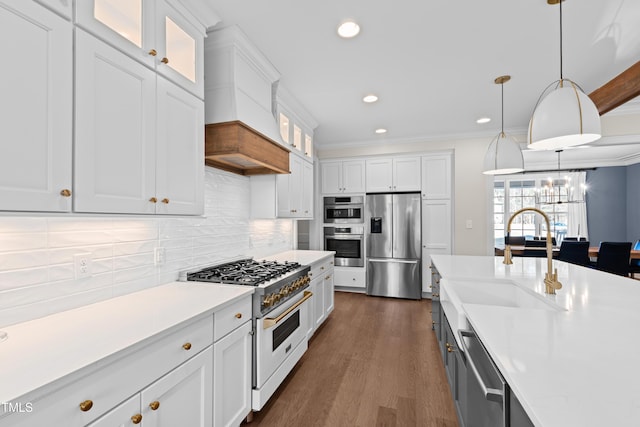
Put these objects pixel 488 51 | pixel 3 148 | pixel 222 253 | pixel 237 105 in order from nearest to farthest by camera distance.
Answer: pixel 3 148, pixel 237 105, pixel 488 51, pixel 222 253

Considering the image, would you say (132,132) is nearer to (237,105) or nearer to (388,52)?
(237,105)

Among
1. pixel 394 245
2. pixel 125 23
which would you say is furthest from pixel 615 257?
pixel 125 23

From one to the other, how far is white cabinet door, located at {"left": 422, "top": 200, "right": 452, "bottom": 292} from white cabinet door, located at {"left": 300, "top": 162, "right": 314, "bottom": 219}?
2.00 m

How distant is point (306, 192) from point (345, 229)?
1.51m

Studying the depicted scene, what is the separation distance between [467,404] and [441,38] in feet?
7.62

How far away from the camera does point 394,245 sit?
4.65 m

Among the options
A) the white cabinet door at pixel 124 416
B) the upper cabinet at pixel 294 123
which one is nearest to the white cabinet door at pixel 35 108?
the white cabinet door at pixel 124 416

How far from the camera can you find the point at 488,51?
7.34 feet

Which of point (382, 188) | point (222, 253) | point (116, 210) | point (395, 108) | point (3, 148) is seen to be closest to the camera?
point (3, 148)

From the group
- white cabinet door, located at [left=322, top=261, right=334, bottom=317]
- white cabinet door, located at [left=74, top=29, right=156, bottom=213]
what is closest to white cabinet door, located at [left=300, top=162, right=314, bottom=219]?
white cabinet door, located at [left=322, top=261, right=334, bottom=317]

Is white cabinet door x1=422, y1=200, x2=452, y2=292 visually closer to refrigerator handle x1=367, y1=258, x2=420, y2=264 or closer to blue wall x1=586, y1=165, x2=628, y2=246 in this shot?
refrigerator handle x1=367, y1=258, x2=420, y2=264

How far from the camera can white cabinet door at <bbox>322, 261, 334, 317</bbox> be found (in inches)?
136

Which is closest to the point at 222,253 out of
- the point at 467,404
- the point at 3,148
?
the point at 3,148

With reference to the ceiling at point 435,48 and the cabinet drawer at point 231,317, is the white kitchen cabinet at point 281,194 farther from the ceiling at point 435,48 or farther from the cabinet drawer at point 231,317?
the cabinet drawer at point 231,317
